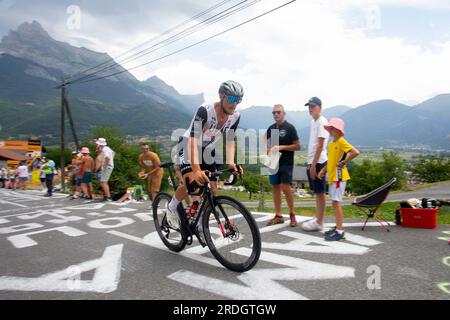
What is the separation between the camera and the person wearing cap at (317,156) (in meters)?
5.16

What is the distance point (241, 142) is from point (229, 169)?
2.96ft

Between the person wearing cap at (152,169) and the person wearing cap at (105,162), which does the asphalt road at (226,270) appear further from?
the person wearing cap at (105,162)

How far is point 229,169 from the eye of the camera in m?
3.50

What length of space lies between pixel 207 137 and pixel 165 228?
151 cm

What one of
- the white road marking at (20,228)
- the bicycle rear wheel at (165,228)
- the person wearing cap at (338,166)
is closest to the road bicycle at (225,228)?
the bicycle rear wheel at (165,228)

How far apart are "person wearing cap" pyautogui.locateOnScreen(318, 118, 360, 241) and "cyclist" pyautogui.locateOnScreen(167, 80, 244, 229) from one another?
1.86 metres

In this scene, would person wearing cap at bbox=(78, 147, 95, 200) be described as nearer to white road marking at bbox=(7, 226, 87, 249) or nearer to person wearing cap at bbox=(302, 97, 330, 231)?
white road marking at bbox=(7, 226, 87, 249)

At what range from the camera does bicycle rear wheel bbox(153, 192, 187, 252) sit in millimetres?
4055

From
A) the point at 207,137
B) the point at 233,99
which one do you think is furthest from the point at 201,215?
the point at 233,99

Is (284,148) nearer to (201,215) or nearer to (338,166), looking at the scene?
(338,166)

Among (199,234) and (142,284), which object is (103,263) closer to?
(142,284)

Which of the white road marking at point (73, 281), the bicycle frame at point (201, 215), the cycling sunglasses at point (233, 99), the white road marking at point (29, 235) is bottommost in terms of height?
the white road marking at point (29, 235)

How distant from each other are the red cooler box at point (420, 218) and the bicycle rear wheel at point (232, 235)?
12.2 ft

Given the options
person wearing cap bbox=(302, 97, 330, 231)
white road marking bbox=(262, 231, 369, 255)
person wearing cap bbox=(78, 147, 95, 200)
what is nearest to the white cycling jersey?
white road marking bbox=(262, 231, 369, 255)
